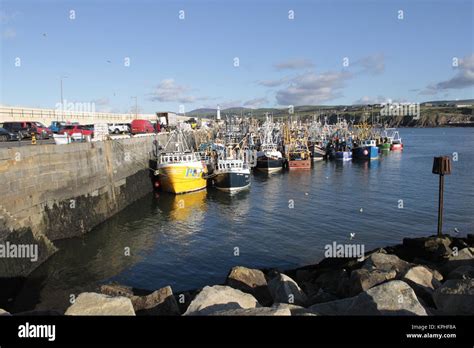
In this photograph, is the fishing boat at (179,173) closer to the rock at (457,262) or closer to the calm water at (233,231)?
the calm water at (233,231)

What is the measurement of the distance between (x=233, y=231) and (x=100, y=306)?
18897 mm

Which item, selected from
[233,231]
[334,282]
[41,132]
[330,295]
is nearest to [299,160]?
[41,132]

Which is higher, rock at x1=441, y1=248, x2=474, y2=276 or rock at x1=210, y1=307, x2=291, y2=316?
rock at x1=210, y1=307, x2=291, y2=316

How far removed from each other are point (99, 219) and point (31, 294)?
12.1 m

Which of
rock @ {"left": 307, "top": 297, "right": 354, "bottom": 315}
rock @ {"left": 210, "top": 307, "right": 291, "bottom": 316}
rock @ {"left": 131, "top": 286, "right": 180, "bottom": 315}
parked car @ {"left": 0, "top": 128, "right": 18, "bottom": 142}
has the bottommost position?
rock @ {"left": 131, "top": 286, "right": 180, "bottom": 315}

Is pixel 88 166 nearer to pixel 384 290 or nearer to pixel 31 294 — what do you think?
pixel 31 294

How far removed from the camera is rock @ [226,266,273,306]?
11977 mm

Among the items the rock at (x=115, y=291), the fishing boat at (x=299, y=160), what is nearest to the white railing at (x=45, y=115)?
the fishing boat at (x=299, y=160)

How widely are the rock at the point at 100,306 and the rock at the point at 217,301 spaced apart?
1.22m

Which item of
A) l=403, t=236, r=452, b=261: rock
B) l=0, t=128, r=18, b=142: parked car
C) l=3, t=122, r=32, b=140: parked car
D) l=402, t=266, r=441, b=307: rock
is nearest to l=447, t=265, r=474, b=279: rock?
l=402, t=266, r=441, b=307: rock

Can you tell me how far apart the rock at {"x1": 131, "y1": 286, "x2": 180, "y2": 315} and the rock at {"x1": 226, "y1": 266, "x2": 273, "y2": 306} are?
2730mm

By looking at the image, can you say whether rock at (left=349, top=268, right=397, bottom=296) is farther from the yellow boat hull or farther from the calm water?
the yellow boat hull

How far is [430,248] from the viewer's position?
648 inches
